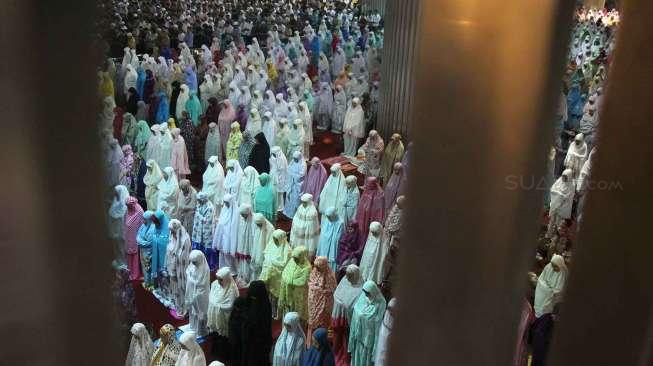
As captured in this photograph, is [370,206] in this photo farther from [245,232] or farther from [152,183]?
[152,183]

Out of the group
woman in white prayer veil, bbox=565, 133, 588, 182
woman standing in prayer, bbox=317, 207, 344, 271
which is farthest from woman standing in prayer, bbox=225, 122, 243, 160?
woman in white prayer veil, bbox=565, 133, 588, 182

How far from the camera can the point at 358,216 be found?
25.9 ft

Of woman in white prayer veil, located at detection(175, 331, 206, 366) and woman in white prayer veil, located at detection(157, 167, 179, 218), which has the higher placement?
woman in white prayer veil, located at detection(157, 167, 179, 218)

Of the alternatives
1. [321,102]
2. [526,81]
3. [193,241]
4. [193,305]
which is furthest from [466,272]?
[321,102]

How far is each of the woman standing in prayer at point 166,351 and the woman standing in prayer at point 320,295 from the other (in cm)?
119

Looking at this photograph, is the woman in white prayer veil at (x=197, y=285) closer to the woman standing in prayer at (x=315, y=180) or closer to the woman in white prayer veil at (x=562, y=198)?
the woman standing in prayer at (x=315, y=180)

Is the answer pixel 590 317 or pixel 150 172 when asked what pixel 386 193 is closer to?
pixel 150 172

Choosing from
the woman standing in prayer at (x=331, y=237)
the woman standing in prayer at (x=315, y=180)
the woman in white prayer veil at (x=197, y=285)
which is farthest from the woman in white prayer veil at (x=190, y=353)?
the woman standing in prayer at (x=315, y=180)

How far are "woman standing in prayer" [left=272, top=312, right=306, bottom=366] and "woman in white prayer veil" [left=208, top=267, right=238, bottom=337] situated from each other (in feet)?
2.05

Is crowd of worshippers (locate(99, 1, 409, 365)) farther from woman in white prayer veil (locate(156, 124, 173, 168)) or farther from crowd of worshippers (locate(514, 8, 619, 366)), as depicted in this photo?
crowd of worshippers (locate(514, 8, 619, 366))

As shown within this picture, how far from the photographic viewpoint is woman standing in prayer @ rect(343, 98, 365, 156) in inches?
433

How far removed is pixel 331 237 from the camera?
7.25 meters

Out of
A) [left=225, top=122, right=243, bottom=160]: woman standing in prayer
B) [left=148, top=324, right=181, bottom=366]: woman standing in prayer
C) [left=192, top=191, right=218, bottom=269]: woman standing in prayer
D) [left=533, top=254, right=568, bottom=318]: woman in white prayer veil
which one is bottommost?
[left=148, top=324, right=181, bottom=366]: woman standing in prayer

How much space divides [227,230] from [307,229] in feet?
2.69
